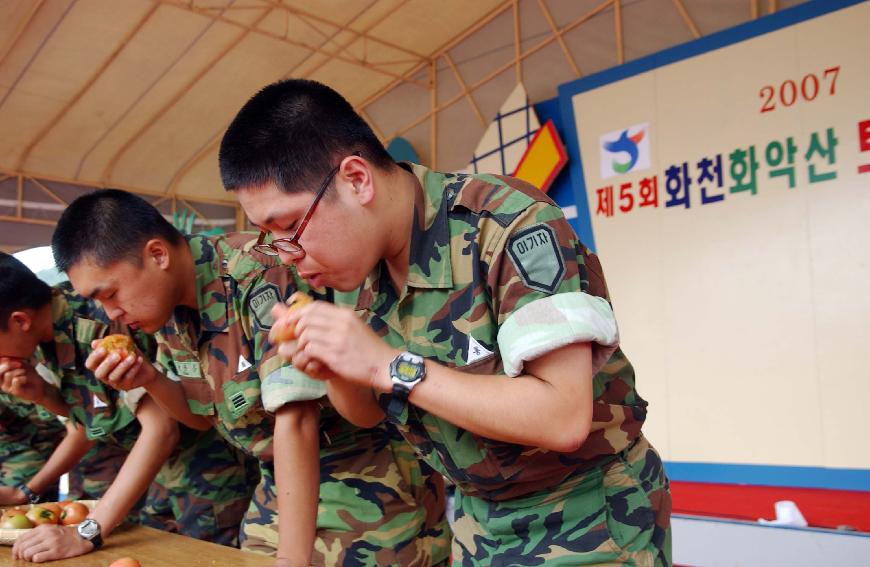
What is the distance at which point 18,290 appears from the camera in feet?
9.17

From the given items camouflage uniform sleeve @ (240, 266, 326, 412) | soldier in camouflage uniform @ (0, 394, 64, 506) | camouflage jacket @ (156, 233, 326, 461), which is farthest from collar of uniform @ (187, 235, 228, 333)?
soldier in camouflage uniform @ (0, 394, 64, 506)

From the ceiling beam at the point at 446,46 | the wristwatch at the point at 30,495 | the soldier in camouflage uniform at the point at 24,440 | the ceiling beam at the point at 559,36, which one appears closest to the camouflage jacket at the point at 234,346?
the wristwatch at the point at 30,495

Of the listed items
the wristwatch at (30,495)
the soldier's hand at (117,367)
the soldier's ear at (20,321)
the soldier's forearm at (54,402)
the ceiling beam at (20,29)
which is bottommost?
the wristwatch at (30,495)

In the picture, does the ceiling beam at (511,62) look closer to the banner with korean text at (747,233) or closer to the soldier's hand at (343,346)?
the banner with korean text at (747,233)

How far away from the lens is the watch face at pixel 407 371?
115 cm

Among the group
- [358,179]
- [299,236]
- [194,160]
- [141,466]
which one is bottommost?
[141,466]

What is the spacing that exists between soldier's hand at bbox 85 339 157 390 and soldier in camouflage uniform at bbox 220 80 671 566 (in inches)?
31.7

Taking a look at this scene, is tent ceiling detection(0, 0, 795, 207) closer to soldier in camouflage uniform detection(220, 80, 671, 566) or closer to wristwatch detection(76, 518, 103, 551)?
soldier in camouflage uniform detection(220, 80, 671, 566)

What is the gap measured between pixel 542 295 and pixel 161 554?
137 centimetres

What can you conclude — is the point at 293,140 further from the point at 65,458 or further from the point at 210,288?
the point at 65,458

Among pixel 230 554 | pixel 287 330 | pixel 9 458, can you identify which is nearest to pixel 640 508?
pixel 287 330

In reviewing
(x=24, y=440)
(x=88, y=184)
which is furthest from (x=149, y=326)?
(x=88, y=184)

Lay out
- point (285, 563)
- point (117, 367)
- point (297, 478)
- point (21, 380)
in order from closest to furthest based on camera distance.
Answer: point (285, 563) → point (297, 478) → point (117, 367) → point (21, 380)

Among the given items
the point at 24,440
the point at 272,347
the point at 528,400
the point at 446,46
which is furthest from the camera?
the point at 446,46
